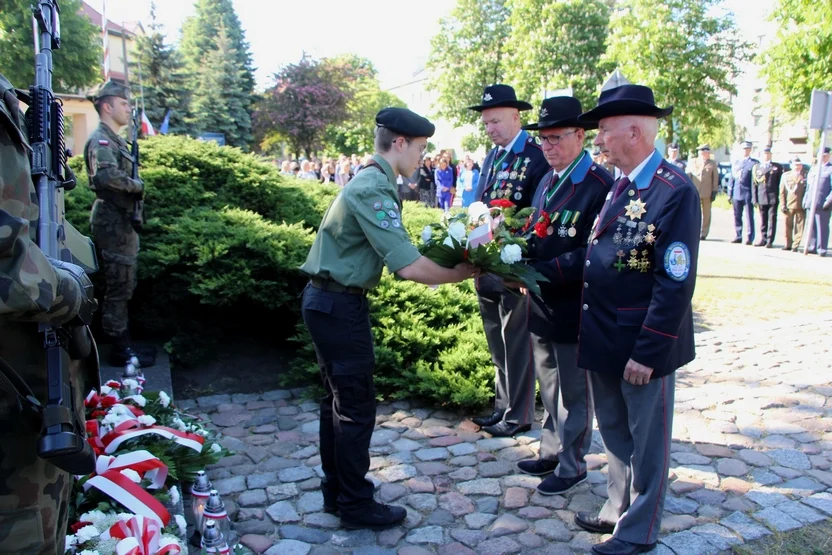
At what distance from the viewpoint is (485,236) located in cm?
347

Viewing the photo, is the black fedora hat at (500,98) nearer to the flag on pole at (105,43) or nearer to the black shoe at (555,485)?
the black shoe at (555,485)

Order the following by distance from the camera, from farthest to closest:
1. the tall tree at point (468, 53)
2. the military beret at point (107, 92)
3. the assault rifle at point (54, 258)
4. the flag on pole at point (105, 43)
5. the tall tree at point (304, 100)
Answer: the tall tree at point (468, 53) < the tall tree at point (304, 100) < the flag on pole at point (105, 43) < the military beret at point (107, 92) < the assault rifle at point (54, 258)

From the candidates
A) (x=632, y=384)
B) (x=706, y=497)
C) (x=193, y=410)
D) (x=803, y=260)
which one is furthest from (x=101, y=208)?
(x=803, y=260)

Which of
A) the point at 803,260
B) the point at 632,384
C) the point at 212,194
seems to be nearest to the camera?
the point at 632,384

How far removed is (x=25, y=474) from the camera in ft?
6.50

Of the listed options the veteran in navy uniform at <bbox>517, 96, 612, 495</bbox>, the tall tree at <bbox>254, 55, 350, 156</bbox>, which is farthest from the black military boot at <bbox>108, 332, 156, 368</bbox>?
the tall tree at <bbox>254, 55, 350, 156</bbox>

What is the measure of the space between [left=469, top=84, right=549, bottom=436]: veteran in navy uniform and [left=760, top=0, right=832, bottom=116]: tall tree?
11745mm

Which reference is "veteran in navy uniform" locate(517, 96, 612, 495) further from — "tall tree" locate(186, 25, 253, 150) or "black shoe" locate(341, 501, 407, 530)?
"tall tree" locate(186, 25, 253, 150)

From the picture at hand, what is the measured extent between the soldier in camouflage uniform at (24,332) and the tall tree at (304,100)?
1512 inches

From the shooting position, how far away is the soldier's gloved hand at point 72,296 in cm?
193

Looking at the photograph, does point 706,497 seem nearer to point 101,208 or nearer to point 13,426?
point 13,426

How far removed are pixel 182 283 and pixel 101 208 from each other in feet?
3.41

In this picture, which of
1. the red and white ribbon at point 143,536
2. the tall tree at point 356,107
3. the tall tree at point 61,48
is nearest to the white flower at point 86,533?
the red and white ribbon at point 143,536

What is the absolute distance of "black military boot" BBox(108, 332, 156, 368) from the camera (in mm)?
5617
